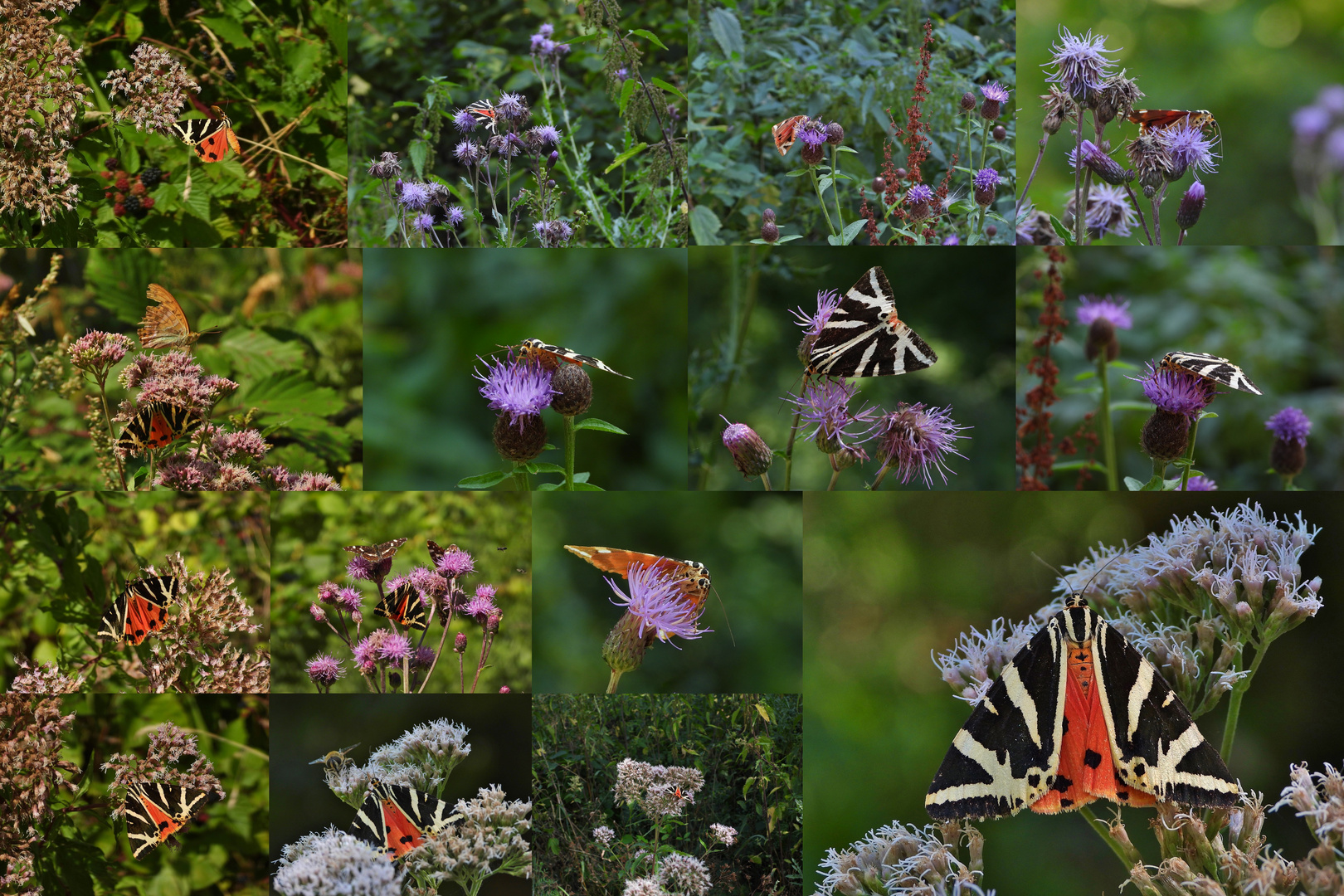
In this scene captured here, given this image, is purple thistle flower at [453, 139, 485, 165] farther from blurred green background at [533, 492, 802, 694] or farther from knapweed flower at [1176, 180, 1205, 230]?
knapweed flower at [1176, 180, 1205, 230]

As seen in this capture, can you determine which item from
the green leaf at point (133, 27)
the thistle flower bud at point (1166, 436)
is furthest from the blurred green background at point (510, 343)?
the thistle flower bud at point (1166, 436)

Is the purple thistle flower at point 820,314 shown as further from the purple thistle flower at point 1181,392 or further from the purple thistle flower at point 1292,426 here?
the purple thistle flower at point 1292,426

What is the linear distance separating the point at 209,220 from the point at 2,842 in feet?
6.09

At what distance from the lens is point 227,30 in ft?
8.48

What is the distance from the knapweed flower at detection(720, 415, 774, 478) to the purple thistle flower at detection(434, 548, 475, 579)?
2.65ft

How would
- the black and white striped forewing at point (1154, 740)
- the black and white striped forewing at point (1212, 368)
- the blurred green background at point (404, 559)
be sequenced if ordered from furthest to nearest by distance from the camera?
the blurred green background at point (404, 559) → the black and white striped forewing at point (1212, 368) → the black and white striped forewing at point (1154, 740)

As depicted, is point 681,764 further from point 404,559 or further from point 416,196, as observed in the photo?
point 416,196

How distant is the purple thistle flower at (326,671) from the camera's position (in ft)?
8.29

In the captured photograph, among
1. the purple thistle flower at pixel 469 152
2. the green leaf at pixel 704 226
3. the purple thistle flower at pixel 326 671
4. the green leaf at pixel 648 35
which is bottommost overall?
the purple thistle flower at pixel 326 671

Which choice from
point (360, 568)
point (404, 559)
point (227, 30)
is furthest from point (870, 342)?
point (227, 30)

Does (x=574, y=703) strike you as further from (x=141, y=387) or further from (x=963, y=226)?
(x=963, y=226)

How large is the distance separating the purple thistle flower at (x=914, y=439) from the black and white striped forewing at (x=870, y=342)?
0.14 m

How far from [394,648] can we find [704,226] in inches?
58.1

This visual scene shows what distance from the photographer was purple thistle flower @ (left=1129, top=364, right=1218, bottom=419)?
233 cm
